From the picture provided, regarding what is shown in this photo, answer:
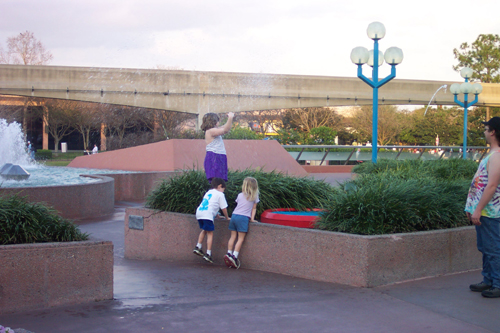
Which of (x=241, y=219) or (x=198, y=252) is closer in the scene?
(x=241, y=219)

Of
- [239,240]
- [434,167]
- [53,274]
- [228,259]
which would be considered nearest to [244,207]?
[239,240]

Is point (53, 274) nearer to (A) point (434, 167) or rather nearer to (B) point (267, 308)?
(B) point (267, 308)

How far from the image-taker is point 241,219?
5902 millimetres

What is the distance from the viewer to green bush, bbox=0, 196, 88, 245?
447 centimetres

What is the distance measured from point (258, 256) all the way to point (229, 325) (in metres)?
2.07

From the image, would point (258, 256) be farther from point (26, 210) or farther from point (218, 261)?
point (26, 210)

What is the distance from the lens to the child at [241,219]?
591 cm

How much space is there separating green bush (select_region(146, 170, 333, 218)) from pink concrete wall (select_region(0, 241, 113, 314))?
8.18 feet

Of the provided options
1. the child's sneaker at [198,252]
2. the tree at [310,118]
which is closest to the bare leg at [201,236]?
the child's sneaker at [198,252]

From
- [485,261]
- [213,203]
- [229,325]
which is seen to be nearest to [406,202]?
[485,261]

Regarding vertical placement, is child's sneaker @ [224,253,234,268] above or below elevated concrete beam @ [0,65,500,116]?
below

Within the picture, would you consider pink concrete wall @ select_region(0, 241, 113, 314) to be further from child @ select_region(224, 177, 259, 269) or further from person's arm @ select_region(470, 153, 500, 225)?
person's arm @ select_region(470, 153, 500, 225)

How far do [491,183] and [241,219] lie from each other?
8.99 ft

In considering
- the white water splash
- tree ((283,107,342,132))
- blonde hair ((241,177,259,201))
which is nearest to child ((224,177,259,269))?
blonde hair ((241,177,259,201))
